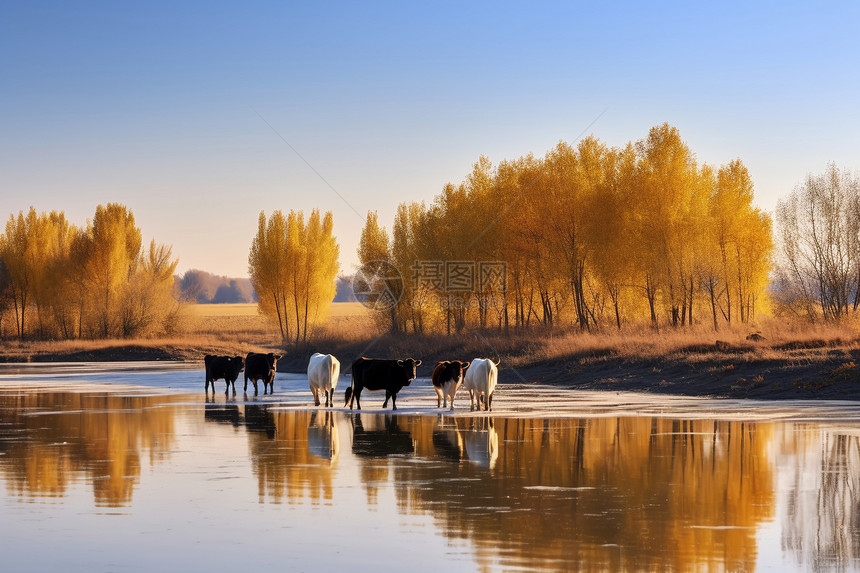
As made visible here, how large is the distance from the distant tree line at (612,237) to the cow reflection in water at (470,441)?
27.6m

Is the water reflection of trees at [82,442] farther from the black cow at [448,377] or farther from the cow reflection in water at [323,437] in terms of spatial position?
the black cow at [448,377]

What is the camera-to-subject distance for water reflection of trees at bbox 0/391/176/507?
38.6 ft

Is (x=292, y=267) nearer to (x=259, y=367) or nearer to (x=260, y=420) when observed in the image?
(x=259, y=367)

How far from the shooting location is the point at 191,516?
9773 millimetres

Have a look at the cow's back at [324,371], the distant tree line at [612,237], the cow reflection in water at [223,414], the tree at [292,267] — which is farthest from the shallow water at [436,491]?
the tree at [292,267]

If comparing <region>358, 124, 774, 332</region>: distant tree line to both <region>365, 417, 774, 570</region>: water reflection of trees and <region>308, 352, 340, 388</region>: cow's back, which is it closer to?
<region>308, 352, 340, 388</region>: cow's back

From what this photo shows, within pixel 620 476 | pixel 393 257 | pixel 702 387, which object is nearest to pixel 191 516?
pixel 620 476

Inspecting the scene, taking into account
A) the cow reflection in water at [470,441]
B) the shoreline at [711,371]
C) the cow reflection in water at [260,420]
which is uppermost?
the shoreline at [711,371]

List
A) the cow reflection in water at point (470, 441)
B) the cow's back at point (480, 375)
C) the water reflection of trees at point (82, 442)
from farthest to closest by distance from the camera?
the cow's back at point (480, 375)
the cow reflection in water at point (470, 441)
the water reflection of trees at point (82, 442)

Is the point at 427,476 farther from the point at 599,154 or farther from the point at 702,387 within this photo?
the point at 599,154

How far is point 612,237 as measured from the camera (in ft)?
149

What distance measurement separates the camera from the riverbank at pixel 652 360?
25188mm

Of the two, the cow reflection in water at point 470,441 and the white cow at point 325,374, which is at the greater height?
the white cow at point 325,374

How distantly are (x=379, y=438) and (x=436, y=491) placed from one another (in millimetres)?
5459
